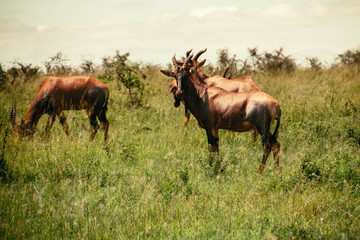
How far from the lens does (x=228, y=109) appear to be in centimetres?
545

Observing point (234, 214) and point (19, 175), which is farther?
point (19, 175)

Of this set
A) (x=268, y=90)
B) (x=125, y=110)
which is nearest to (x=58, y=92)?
(x=125, y=110)

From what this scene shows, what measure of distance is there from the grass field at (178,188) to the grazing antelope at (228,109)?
43 cm

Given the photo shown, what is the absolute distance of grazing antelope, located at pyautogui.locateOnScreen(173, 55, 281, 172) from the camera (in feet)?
16.8

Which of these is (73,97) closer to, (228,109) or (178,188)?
(228,109)

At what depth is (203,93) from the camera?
19.4 feet

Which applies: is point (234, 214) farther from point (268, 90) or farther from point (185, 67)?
point (268, 90)

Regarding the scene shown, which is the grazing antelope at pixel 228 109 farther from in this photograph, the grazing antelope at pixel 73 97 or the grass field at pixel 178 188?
the grazing antelope at pixel 73 97

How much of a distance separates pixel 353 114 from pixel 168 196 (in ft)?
19.1

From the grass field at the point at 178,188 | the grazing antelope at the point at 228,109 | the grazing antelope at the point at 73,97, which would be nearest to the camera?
the grass field at the point at 178,188

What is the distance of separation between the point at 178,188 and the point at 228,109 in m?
1.76

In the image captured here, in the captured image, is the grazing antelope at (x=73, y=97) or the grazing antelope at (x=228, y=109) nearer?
the grazing antelope at (x=228, y=109)

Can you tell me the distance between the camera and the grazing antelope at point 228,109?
512cm

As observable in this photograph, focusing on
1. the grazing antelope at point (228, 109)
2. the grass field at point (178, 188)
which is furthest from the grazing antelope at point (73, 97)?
the grazing antelope at point (228, 109)
